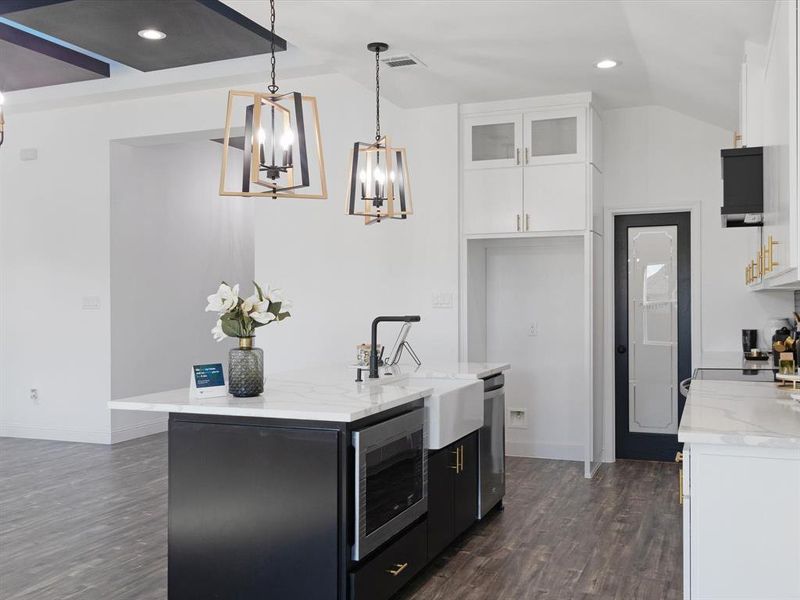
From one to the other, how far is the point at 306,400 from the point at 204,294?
5119mm

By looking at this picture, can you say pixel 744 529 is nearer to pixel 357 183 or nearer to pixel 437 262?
pixel 357 183

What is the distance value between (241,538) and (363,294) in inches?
124

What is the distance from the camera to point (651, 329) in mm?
5805

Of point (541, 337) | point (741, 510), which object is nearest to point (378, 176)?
point (741, 510)

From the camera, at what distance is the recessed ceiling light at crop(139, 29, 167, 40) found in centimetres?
496

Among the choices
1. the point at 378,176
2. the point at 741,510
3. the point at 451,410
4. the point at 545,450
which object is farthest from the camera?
the point at 545,450

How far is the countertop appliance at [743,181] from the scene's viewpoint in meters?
2.94

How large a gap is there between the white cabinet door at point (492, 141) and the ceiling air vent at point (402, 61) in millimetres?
1113

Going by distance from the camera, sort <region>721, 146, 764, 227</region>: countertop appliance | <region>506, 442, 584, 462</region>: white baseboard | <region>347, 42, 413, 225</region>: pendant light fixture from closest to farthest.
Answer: <region>721, 146, 764, 227</region>: countertop appliance < <region>347, 42, 413, 225</region>: pendant light fixture < <region>506, 442, 584, 462</region>: white baseboard

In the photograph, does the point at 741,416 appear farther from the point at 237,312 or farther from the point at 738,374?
the point at 237,312

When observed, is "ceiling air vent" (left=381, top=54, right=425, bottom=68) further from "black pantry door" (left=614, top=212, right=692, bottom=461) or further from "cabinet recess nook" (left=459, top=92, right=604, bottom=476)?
"black pantry door" (left=614, top=212, right=692, bottom=461)

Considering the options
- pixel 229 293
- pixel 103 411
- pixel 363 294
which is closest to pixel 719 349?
pixel 363 294

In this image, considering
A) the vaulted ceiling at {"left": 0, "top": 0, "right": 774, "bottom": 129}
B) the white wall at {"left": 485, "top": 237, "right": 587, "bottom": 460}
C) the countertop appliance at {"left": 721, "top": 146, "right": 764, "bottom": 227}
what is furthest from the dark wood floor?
the vaulted ceiling at {"left": 0, "top": 0, "right": 774, "bottom": 129}

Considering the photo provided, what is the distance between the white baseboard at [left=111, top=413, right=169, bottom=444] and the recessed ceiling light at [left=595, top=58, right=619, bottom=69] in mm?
4893
